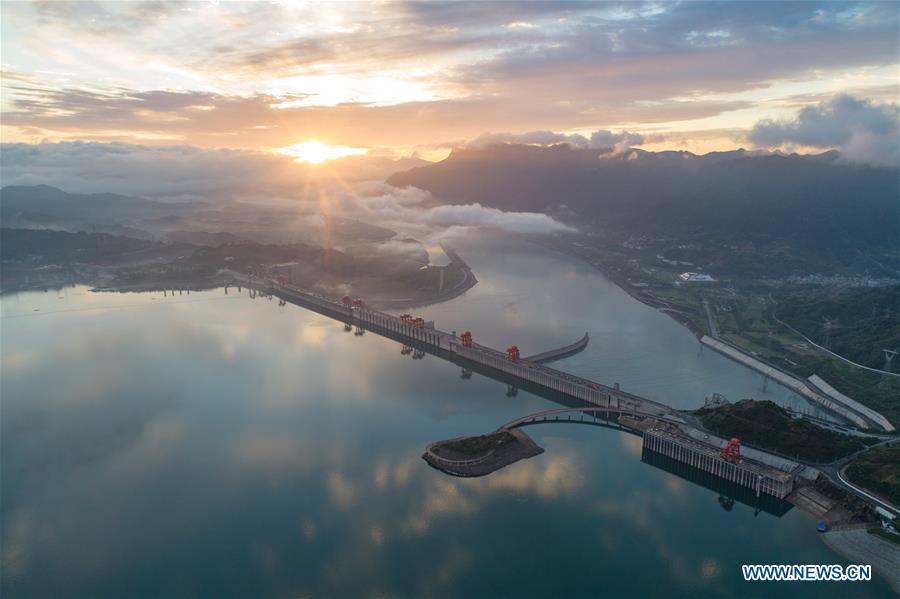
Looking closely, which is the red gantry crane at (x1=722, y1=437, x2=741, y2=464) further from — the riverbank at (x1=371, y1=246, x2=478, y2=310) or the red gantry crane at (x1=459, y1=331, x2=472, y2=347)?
the riverbank at (x1=371, y1=246, x2=478, y2=310)

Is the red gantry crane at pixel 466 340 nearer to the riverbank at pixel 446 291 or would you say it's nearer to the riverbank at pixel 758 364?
the riverbank at pixel 446 291

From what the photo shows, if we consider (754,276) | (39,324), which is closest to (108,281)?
(39,324)

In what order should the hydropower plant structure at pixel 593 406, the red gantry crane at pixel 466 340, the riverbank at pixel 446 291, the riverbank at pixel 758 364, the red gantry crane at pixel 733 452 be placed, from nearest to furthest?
the hydropower plant structure at pixel 593 406 → the red gantry crane at pixel 733 452 → the riverbank at pixel 758 364 → the red gantry crane at pixel 466 340 → the riverbank at pixel 446 291

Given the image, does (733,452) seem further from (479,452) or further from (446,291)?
(446,291)

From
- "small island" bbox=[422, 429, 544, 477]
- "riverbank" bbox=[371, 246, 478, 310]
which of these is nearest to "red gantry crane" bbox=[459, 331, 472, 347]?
"small island" bbox=[422, 429, 544, 477]

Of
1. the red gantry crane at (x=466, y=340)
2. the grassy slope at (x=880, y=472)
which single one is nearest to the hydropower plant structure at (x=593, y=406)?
the red gantry crane at (x=466, y=340)

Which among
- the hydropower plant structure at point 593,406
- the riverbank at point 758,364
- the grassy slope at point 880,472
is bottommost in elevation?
the riverbank at point 758,364

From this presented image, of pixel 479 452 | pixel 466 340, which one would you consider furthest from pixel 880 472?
pixel 466 340

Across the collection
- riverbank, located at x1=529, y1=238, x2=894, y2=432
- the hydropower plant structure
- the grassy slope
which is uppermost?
the grassy slope
